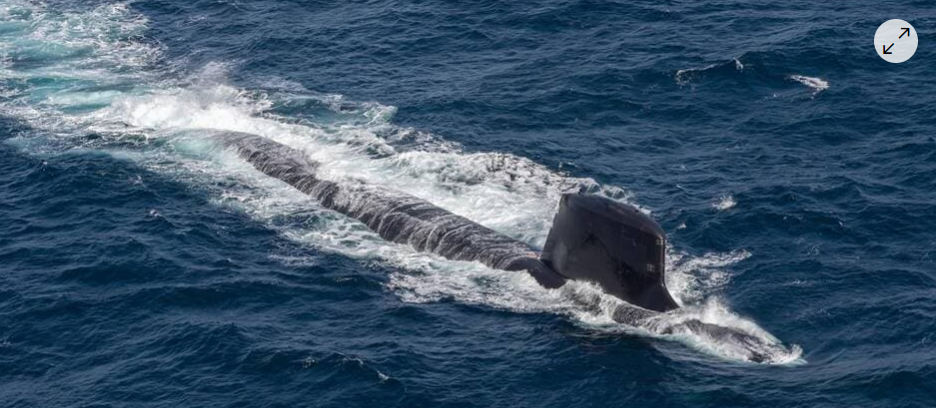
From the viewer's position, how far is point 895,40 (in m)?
92.3

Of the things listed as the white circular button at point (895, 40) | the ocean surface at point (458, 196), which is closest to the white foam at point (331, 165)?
the ocean surface at point (458, 196)

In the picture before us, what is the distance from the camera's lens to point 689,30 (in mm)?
97125

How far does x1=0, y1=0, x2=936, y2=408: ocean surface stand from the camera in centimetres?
5631

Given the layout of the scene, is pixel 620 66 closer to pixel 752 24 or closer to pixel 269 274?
pixel 752 24

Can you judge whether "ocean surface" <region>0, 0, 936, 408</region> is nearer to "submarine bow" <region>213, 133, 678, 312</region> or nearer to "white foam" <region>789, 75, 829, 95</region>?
"white foam" <region>789, 75, 829, 95</region>

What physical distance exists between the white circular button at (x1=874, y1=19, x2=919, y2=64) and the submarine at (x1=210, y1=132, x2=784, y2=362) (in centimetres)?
3584

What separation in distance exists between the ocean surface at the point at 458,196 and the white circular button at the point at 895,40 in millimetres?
1250

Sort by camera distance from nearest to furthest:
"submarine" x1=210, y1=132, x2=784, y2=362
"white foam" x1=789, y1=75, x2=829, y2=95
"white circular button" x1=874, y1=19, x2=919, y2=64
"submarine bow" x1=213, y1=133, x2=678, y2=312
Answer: "submarine" x1=210, y1=132, x2=784, y2=362 → "submarine bow" x1=213, y1=133, x2=678, y2=312 → "white foam" x1=789, y1=75, x2=829, y2=95 → "white circular button" x1=874, y1=19, x2=919, y2=64

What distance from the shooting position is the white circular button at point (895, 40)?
89625mm

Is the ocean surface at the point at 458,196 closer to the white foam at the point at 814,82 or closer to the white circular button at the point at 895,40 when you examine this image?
the white foam at the point at 814,82

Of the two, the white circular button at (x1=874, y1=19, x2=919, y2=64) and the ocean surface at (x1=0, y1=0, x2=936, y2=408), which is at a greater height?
the white circular button at (x1=874, y1=19, x2=919, y2=64)

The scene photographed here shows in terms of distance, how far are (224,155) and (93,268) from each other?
19106 mm

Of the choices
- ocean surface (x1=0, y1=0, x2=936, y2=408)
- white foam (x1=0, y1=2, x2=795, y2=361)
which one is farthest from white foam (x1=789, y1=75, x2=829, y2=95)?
white foam (x1=0, y1=2, x2=795, y2=361)

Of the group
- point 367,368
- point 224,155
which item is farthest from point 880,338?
point 224,155
